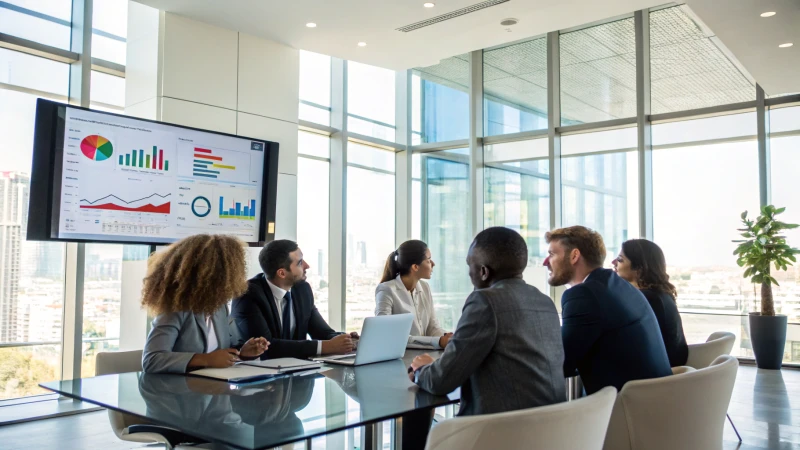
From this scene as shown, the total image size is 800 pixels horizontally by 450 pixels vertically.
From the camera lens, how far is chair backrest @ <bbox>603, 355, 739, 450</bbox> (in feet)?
6.95

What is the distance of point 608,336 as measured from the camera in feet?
7.62

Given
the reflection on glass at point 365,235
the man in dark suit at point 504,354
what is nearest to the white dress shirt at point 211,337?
the man in dark suit at point 504,354

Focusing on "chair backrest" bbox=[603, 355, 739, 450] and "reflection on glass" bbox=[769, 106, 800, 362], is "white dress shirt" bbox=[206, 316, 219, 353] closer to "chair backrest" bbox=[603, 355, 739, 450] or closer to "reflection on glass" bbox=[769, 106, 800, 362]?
"chair backrest" bbox=[603, 355, 739, 450]

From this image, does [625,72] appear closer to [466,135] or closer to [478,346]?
[466,135]

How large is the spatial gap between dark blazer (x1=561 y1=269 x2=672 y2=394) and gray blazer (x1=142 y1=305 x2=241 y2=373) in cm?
147

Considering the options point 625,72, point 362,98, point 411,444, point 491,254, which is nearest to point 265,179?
point 362,98

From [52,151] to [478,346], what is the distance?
388 cm

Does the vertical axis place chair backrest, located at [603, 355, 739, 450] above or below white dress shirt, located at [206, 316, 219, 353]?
below

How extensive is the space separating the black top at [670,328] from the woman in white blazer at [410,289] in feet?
4.10

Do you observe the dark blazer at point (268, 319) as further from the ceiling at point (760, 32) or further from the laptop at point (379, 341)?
the ceiling at point (760, 32)

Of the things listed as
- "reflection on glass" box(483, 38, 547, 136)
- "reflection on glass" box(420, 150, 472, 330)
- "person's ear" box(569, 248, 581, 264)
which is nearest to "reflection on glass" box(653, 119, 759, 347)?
"reflection on glass" box(483, 38, 547, 136)

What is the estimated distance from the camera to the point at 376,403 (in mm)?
1979

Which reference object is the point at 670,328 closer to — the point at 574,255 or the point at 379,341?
the point at 574,255

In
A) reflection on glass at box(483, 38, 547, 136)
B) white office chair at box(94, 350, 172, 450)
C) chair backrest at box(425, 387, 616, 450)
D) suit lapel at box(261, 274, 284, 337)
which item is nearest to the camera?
chair backrest at box(425, 387, 616, 450)
